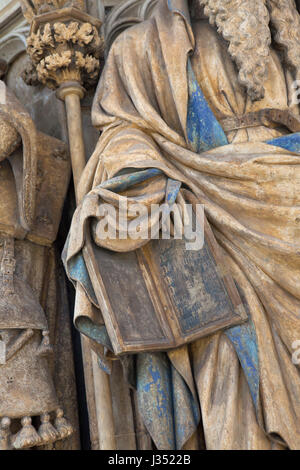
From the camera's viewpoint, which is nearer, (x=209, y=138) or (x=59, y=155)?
(x=209, y=138)

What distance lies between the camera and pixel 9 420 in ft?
9.66

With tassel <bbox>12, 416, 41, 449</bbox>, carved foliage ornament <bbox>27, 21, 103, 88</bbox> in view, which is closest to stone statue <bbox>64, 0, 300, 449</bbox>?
carved foliage ornament <bbox>27, 21, 103, 88</bbox>

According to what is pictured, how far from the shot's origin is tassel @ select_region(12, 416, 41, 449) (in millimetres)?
2893

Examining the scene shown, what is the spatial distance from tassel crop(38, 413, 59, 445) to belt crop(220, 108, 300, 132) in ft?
4.00

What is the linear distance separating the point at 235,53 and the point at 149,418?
52.6 inches

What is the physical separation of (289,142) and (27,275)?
1138 mm

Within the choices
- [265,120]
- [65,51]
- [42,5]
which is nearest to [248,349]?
[265,120]

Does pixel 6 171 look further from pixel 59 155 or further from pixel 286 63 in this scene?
pixel 286 63

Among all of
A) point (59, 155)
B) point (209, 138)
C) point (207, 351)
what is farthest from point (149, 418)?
point (59, 155)

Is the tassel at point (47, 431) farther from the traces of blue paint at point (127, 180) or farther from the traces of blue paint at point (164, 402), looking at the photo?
the traces of blue paint at point (127, 180)

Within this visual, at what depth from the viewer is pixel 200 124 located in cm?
310

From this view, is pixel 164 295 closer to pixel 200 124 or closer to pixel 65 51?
pixel 200 124

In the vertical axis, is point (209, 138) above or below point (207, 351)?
above

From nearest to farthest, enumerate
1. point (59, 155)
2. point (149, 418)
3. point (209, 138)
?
point (149, 418) → point (209, 138) → point (59, 155)
